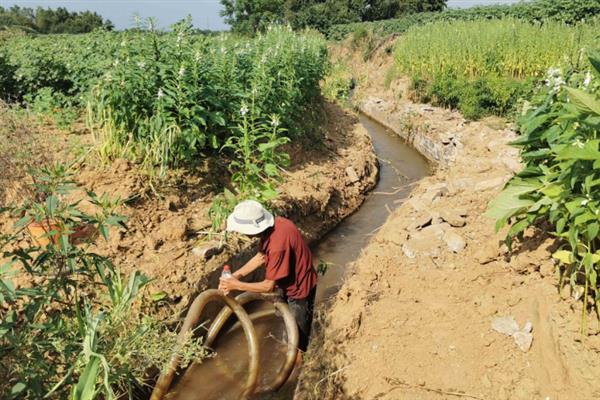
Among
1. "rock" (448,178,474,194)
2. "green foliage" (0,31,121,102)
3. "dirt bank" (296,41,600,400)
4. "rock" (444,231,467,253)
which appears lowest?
"dirt bank" (296,41,600,400)

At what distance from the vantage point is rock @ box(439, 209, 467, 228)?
5.03 metres

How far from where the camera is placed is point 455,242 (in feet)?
15.3

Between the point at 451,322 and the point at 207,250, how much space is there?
261 centimetres

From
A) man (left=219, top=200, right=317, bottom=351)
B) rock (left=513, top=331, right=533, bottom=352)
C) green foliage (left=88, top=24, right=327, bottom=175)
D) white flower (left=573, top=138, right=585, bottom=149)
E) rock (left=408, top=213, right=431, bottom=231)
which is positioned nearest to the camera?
white flower (left=573, top=138, right=585, bottom=149)

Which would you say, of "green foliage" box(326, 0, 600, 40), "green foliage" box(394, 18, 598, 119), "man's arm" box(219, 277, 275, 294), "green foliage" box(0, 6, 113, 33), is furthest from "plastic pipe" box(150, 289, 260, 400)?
"green foliage" box(0, 6, 113, 33)

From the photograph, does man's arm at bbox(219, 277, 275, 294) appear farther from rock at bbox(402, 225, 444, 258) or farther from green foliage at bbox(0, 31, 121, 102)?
green foliage at bbox(0, 31, 121, 102)

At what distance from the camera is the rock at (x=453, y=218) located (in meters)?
5.03

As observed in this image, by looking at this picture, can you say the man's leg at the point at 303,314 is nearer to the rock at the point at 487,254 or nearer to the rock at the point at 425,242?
the rock at the point at 425,242

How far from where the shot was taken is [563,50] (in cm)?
1165

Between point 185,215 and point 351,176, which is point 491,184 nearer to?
point 351,176

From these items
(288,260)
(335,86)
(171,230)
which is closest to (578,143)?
(288,260)

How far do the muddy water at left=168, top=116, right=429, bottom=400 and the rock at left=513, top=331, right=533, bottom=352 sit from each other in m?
2.01

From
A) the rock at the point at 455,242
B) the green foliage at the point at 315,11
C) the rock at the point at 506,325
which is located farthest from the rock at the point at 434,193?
the green foliage at the point at 315,11

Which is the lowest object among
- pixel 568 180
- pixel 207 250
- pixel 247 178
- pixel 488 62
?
pixel 207 250
